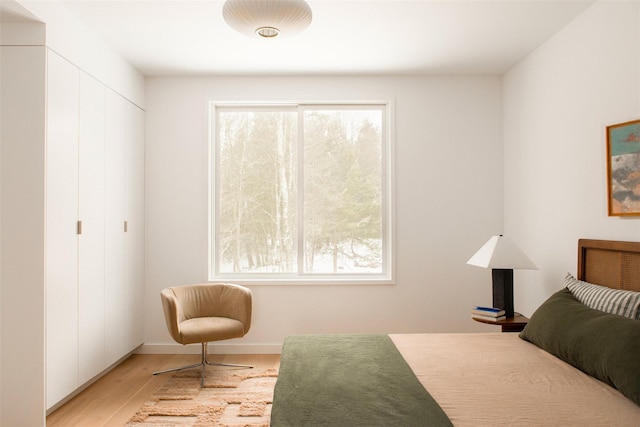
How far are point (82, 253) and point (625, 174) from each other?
3.64 meters

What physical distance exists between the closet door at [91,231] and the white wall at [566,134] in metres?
3.54

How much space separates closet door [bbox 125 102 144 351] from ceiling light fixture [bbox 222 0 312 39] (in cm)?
216

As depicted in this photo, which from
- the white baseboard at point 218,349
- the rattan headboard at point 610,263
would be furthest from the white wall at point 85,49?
the rattan headboard at point 610,263

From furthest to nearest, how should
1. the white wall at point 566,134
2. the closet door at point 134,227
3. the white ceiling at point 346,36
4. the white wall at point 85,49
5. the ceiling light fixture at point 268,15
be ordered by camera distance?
the closet door at point 134,227 → the white ceiling at point 346,36 → the white wall at point 85,49 → the white wall at point 566,134 → the ceiling light fixture at point 268,15

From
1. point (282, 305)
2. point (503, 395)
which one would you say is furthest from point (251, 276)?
point (503, 395)

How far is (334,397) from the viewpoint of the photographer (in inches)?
74.9

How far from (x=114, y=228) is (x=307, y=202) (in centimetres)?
179

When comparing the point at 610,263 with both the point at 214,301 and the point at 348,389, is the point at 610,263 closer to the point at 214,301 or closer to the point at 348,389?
the point at 348,389

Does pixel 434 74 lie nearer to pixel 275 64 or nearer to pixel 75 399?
pixel 275 64

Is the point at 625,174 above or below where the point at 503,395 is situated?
above

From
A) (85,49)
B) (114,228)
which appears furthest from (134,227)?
(85,49)

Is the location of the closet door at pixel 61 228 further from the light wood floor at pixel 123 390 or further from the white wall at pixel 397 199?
the white wall at pixel 397 199

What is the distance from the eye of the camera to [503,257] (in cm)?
346

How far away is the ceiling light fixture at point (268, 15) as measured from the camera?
2.25 m
